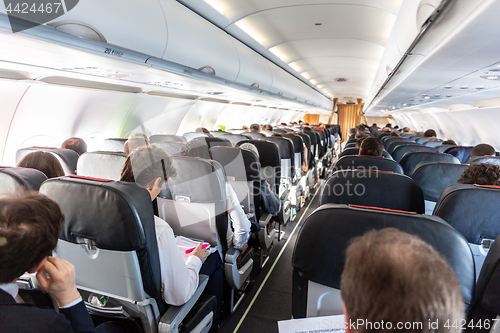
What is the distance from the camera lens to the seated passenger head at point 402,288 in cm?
63

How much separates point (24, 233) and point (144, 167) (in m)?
1.01

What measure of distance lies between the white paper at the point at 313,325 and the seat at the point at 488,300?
63cm

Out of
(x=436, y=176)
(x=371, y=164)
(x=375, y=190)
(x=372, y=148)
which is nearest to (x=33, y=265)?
(x=375, y=190)

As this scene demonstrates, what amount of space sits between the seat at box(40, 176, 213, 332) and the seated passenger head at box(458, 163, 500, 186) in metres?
2.49

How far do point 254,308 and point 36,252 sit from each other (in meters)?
2.56

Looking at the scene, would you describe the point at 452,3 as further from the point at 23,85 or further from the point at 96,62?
the point at 23,85

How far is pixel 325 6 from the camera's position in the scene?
4652mm

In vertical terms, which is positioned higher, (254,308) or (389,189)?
(389,189)

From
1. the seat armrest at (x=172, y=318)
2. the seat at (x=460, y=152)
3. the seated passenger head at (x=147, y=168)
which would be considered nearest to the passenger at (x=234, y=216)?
the seated passenger head at (x=147, y=168)

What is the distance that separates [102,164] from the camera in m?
2.98

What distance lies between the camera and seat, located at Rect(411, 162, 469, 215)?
3.10m

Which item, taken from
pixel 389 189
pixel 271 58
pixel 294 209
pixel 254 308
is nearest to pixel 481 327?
pixel 389 189

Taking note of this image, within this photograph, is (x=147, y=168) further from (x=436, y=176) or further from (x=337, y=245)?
(x=436, y=176)

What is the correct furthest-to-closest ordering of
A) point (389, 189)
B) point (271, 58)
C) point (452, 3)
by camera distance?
point (271, 58) → point (389, 189) → point (452, 3)
